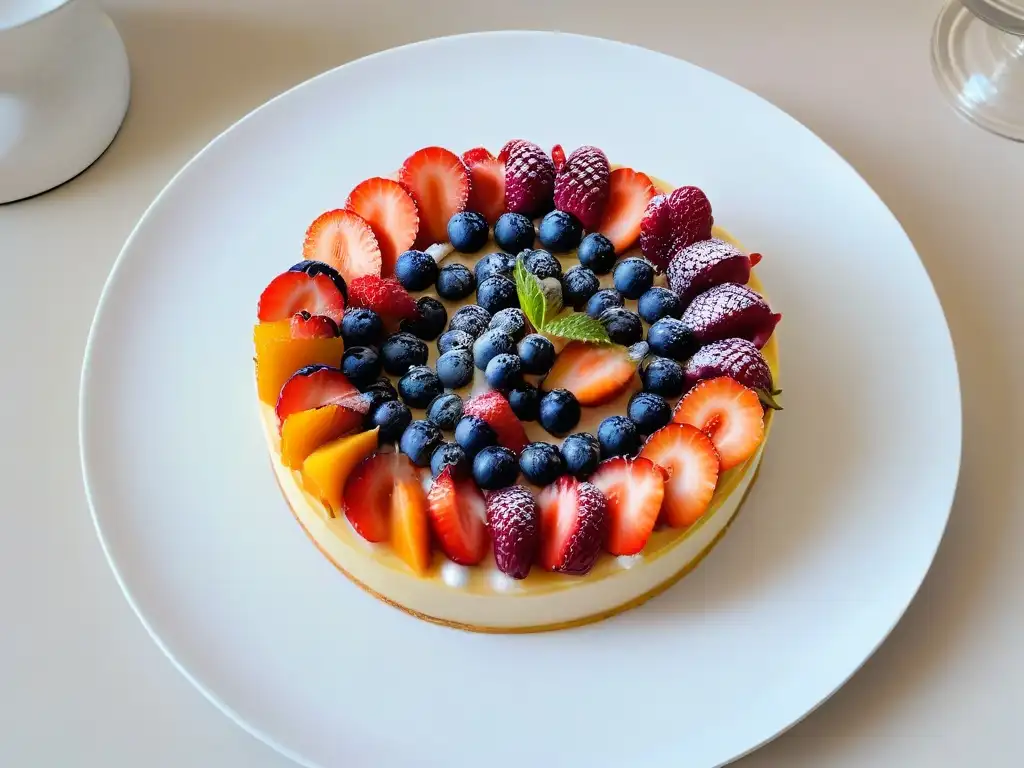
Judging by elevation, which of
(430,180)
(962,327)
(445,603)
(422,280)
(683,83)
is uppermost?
(683,83)

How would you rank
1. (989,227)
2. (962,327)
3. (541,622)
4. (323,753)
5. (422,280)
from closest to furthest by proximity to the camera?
(323,753) → (541,622) → (422,280) → (962,327) → (989,227)

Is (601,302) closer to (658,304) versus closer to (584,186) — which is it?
(658,304)

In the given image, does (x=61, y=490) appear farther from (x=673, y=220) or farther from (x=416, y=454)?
(x=673, y=220)

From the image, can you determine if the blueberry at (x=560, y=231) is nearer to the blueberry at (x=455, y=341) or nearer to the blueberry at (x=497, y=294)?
the blueberry at (x=497, y=294)

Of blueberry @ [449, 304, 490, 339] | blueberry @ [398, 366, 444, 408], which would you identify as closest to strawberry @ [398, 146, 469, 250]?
blueberry @ [449, 304, 490, 339]

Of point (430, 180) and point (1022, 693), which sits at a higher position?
point (430, 180)

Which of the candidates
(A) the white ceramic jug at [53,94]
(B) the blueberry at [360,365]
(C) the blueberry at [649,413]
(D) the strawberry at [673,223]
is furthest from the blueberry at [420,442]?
(A) the white ceramic jug at [53,94]

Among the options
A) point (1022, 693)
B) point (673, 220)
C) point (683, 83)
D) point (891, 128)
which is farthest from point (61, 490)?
point (891, 128)
